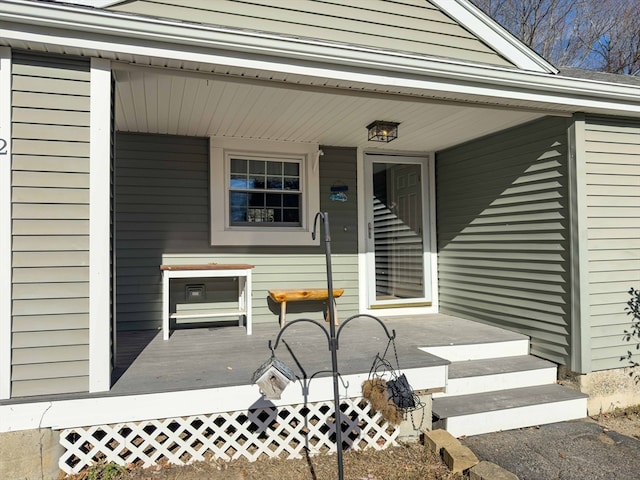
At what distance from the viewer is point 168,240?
4.63m

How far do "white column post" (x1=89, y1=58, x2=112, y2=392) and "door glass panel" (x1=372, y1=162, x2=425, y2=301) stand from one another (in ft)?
11.4

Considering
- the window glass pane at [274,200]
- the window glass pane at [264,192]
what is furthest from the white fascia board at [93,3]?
the window glass pane at [274,200]

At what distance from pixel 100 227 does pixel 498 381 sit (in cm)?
331

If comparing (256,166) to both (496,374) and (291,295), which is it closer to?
(291,295)

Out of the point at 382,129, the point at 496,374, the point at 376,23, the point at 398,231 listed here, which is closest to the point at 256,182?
the point at 382,129

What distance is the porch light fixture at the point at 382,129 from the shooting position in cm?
430

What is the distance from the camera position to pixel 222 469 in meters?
2.70

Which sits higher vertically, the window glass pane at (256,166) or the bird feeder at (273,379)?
the window glass pane at (256,166)

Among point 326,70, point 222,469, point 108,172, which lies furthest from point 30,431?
point 326,70

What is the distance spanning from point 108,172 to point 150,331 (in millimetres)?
2325

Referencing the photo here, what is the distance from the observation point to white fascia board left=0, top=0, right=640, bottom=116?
2463 millimetres

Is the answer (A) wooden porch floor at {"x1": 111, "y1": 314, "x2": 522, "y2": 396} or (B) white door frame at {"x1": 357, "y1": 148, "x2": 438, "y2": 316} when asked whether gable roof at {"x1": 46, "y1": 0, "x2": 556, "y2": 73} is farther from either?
(A) wooden porch floor at {"x1": 111, "y1": 314, "x2": 522, "y2": 396}

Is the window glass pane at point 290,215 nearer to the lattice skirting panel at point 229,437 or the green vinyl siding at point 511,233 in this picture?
the green vinyl siding at point 511,233

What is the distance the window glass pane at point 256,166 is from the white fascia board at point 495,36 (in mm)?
2480
